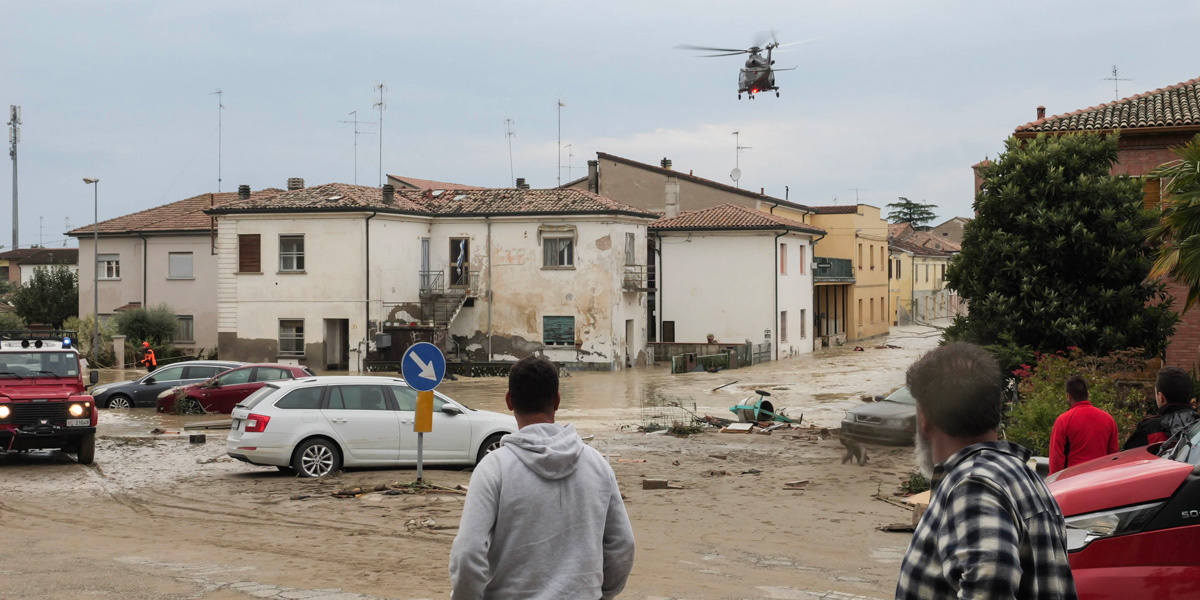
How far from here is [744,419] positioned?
2269cm

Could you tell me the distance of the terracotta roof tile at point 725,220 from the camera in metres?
46.0

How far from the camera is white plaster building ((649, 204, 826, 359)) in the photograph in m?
46.1

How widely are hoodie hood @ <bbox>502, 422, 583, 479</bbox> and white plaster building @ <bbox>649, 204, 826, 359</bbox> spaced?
140 ft

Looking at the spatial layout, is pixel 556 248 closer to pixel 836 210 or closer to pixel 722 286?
pixel 722 286

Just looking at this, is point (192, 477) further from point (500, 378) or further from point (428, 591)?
point (500, 378)

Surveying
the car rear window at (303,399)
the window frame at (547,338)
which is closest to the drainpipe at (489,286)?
the window frame at (547,338)

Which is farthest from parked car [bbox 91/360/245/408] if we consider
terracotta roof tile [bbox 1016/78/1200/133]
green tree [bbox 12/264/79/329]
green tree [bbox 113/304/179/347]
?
green tree [bbox 12/264/79/329]

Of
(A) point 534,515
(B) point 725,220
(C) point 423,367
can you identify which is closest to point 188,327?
(B) point 725,220

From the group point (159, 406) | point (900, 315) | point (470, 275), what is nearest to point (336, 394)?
point (159, 406)

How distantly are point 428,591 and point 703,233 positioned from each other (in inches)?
1563

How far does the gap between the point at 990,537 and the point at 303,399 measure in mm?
13157

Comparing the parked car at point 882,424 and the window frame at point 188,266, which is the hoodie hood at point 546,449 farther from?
the window frame at point 188,266

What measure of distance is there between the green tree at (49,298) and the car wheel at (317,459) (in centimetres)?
4448

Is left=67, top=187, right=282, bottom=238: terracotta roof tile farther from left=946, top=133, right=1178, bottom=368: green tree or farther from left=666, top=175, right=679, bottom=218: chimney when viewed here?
left=946, top=133, right=1178, bottom=368: green tree
